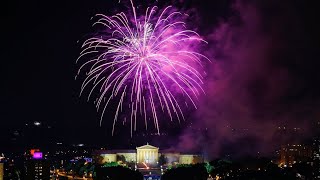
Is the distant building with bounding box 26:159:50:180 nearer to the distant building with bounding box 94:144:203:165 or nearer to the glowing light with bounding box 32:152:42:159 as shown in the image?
the glowing light with bounding box 32:152:42:159

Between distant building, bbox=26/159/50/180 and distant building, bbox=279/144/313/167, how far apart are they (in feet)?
145

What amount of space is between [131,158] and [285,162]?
30.9 metres

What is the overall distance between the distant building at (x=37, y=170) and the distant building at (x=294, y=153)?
44069 mm

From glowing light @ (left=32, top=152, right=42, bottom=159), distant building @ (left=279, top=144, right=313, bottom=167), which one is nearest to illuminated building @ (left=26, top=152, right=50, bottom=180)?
glowing light @ (left=32, top=152, right=42, bottom=159)

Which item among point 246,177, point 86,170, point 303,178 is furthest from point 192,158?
point 246,177

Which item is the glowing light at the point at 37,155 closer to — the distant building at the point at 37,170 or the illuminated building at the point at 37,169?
the illuminated building at the point at 37,169

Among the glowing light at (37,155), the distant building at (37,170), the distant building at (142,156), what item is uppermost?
the distant building at (142,156)

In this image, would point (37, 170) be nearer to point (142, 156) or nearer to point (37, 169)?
point (37, 169)

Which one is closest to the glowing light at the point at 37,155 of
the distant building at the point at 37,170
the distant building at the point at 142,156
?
the distant building at the point at 37,170

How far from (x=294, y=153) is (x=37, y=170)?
169 feet

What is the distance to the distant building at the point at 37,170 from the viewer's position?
60094mm

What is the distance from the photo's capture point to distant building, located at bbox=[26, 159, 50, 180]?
60094mm

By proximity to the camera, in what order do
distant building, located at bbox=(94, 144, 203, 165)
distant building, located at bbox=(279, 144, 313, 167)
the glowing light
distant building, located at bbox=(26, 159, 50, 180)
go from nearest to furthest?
distant building, located at bbox=(26, 159, 50, 180)
the glowing light
distant building, located at bbox=(279, 144, 313, 167)
distant building, located at bbox=(94, 144, 203, 165)

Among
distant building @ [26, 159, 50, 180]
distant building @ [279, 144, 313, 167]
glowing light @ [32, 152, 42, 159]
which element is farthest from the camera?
distant building @ [279, 144, 313, 167]
